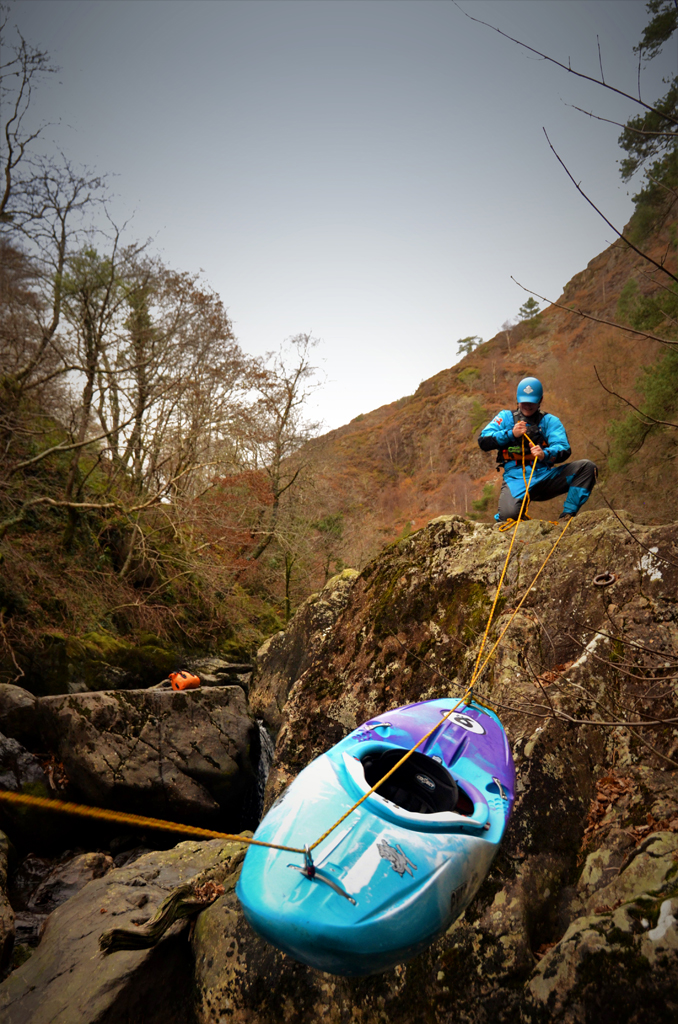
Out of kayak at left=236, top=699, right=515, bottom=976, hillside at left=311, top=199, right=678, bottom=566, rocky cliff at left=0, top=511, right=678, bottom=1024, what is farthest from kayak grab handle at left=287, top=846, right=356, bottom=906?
hillside at left=311, top=199, right=678, bottom=566

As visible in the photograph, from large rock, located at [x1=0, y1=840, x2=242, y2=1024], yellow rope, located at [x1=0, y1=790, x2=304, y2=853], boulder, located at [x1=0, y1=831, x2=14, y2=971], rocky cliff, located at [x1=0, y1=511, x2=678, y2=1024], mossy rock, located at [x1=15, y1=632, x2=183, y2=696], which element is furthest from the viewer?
mossy rock, located at [x1=15, y1=632, x2=183, y2=696]

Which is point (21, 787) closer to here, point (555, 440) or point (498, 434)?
point (498, 434)

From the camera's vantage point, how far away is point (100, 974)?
316 centimetres

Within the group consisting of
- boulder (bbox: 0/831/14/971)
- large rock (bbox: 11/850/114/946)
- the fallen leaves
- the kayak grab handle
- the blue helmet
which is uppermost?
the blue helmet

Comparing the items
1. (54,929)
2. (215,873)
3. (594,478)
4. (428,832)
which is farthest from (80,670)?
(594,478)

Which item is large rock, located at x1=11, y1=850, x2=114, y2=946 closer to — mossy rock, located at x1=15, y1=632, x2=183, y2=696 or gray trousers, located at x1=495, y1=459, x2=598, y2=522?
mossy rock, located at x1=15, y1=632, x2=183, y2=696

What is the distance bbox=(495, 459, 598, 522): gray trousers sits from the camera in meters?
4.40

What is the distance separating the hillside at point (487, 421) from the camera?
14852 millimetres

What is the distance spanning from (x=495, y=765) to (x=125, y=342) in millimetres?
11728

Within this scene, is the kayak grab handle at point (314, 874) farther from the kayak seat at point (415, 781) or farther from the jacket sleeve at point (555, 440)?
the jacket sleeve at point (555, 440)

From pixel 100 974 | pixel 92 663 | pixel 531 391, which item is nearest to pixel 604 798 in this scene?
pixel 531 391

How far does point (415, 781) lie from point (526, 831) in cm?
74

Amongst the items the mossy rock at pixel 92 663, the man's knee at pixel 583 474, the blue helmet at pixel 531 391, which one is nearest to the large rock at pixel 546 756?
the man's knee at pixel 583 474

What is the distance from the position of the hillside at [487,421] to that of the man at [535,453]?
6210 mm
